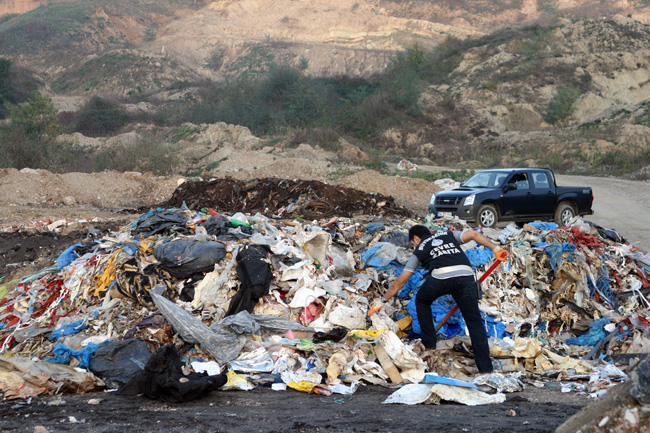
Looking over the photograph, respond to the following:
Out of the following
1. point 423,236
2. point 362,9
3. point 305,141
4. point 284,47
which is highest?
point 362,9

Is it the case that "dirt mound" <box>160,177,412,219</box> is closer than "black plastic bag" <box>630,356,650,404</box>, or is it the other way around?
"black plastic bag" <box>630,356,650,404</box>

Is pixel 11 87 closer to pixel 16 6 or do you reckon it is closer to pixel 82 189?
pixel 82 189

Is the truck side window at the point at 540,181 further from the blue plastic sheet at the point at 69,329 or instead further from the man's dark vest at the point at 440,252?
the blue plastic sheet at the point at 69,329

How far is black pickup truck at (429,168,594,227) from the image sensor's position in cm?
1185

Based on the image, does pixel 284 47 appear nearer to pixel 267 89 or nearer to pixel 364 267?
pixel 267 89

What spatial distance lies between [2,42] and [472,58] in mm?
58701

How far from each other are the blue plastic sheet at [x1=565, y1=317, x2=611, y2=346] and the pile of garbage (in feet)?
0.05

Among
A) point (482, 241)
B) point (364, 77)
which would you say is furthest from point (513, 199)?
point (364, 77)

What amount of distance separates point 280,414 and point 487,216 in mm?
8853

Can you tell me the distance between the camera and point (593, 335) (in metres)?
6.35

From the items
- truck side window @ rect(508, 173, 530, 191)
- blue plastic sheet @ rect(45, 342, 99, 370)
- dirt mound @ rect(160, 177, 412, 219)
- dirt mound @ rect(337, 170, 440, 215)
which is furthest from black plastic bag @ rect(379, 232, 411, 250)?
dirt mound @ rect(337, 170, 440, 215)

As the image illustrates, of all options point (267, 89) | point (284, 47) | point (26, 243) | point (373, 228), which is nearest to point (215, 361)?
point (373, 228)

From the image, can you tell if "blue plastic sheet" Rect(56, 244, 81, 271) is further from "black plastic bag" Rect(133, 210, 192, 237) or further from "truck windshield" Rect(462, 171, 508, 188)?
"truck windshield" Rect(462, 171, 508, 188)

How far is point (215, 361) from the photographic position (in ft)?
17.4
